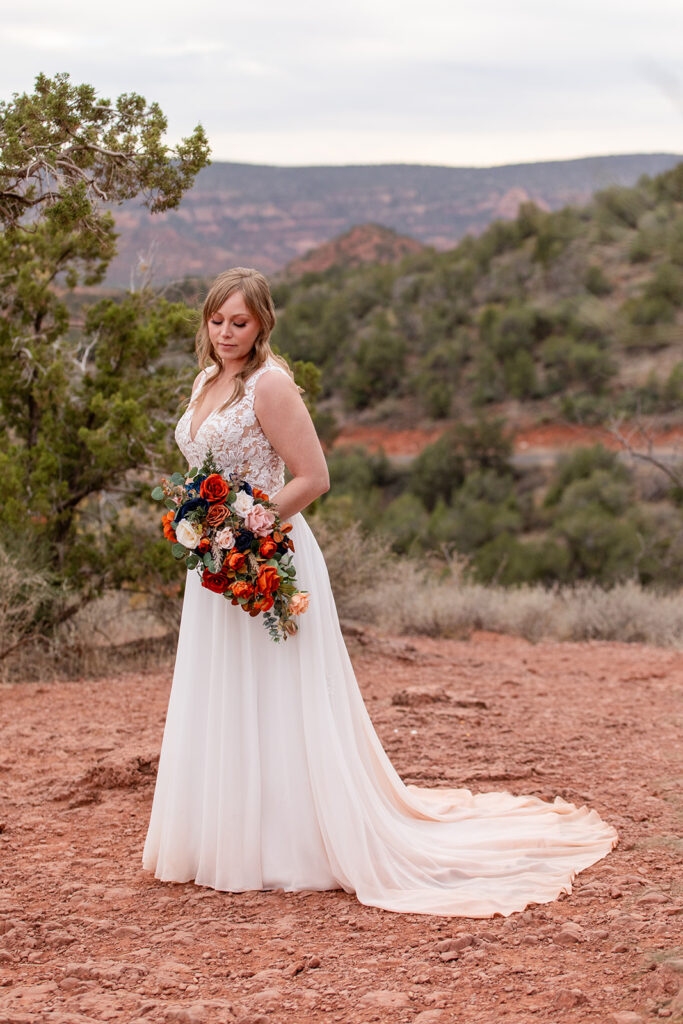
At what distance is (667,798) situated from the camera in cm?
466

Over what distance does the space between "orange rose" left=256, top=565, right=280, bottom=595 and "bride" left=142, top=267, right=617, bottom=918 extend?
0.24m

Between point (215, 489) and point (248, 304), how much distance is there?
662 mm

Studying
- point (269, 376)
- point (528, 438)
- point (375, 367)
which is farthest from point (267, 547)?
point (375, 367)

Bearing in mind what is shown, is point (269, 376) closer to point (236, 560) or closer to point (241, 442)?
point (241, 442)

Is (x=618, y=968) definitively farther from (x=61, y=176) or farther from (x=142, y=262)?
(x=142, y=262)

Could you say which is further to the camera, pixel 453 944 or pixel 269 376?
pixel 269 376

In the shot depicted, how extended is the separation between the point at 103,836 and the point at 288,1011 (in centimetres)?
178

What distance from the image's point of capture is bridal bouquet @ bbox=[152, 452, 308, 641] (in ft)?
11.5

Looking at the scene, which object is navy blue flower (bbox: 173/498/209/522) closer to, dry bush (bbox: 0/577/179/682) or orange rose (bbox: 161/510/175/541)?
orange rose (bbox: 161/510/175/541)

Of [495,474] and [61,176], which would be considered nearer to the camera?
[61,176]

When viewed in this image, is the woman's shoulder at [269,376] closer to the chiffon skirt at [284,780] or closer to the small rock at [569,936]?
the chiffon skirt at [284,780]

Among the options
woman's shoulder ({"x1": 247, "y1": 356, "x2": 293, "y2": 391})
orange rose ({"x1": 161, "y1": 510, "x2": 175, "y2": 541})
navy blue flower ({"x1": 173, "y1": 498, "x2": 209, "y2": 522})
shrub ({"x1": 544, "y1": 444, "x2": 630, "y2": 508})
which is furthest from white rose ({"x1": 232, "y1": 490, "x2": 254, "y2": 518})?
shrub ({"x1": 544, "y1": 444, "x2": 630, "y2": 508})

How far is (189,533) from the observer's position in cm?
353

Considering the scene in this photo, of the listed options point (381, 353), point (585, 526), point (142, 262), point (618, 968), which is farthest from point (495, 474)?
point (618, 968)
